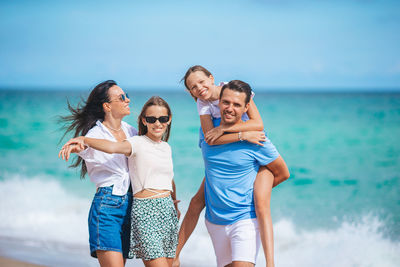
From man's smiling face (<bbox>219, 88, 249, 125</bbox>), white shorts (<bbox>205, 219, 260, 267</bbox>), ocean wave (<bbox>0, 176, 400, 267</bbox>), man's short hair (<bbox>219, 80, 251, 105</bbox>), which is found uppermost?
man's short hair (<bbox>219, 80, 251, 105</bbox>)

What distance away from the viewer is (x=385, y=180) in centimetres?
1255

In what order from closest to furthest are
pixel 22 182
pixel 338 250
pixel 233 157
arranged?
pixel 233 157, pixel 338 250, pixel 22 182

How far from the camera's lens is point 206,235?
7375mm

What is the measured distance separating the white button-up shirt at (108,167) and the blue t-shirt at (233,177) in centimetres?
64

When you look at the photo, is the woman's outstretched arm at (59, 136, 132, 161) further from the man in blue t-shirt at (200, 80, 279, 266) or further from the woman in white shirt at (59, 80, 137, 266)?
the man in blue t-shirt at (200, 80, 279, 266)

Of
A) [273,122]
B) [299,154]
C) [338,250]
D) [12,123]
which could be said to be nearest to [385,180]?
[299,154]

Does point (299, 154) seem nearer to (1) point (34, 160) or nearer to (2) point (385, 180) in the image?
(2) point (385, 180)

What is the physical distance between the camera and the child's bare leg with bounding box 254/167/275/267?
3.35 meters

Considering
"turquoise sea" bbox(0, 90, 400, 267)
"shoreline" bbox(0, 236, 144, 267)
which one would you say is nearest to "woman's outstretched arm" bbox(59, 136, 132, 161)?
"turquoise sea" bbox(0, 90, 400, 267)

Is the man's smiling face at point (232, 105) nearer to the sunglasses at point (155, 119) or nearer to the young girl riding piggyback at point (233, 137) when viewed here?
the young girl riding piggyback at point (233, 137)

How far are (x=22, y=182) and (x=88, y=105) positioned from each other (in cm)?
882

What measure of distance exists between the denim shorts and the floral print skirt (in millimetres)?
98

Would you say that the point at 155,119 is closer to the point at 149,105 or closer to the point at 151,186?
the point at 149,105

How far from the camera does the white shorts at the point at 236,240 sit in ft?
11.1
